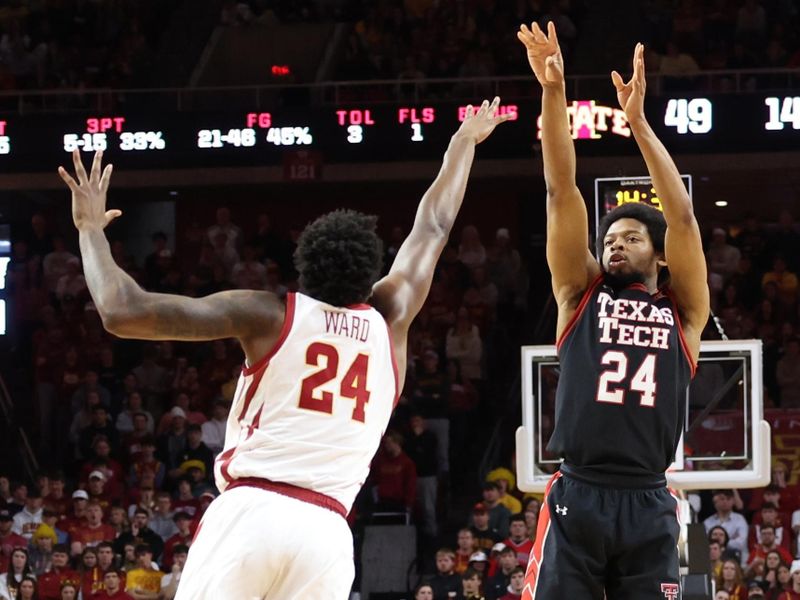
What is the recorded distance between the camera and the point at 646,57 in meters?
17.6

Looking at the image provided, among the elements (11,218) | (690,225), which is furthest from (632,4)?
(690,225)

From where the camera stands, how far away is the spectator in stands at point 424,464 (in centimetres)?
1535

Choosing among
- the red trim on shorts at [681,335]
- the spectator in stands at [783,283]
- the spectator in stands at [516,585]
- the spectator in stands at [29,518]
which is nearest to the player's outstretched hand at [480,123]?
the red trim on shorts at [681,335]

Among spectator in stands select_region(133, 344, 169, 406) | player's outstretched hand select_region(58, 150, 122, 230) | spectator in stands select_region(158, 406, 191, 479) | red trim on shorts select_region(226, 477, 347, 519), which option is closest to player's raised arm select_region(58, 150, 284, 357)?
player's outstretched hand select_region(58, 150, 122, 230)

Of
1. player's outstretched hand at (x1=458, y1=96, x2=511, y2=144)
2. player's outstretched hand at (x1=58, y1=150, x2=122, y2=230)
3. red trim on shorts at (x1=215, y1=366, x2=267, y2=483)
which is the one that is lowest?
red trim on shorts at (x1=215, y1=366, x2=267, y2=483)

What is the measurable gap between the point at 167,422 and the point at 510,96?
4.78m

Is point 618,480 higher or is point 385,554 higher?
point 618,480

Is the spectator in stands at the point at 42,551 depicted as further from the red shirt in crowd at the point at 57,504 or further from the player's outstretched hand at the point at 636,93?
the player's outstretched hand at the point at 636,93

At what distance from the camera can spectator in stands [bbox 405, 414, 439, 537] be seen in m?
15.4

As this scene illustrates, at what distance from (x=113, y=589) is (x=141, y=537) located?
77 centimetres

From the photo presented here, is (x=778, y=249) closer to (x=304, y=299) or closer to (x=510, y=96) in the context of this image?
(x=510, y=96)

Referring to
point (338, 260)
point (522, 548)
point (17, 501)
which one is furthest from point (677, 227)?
point (17, 501)

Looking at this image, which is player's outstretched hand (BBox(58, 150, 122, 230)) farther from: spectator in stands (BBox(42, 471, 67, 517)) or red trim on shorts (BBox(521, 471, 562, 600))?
spectator in stands (BBox(42, 471, 67, 517))

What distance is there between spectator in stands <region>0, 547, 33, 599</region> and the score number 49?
7032 millimetres
